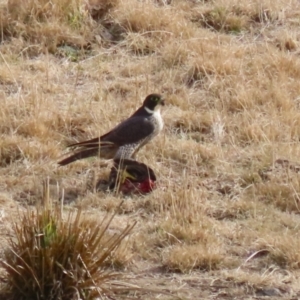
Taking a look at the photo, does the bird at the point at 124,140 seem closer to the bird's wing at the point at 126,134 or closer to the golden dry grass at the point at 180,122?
the bird's wing at the point at 126,134

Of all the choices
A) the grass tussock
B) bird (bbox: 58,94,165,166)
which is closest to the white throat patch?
bird (bbox: 58,94,165,166)

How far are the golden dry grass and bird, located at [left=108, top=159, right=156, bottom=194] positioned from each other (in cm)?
11

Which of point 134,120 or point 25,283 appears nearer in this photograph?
point 25,283

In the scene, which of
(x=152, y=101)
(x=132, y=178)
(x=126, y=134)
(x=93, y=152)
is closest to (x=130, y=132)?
(x=126, y=134)

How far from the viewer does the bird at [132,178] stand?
8.11 meters

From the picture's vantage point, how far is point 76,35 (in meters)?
10.9

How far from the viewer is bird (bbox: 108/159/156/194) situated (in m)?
8.11

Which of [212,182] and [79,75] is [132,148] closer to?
[212,182]

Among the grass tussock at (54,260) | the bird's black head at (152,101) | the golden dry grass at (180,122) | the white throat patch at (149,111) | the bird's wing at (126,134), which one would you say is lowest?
the golden dry grass at (180,122)

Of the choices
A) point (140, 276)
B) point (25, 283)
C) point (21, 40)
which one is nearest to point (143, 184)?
point (140, 276)

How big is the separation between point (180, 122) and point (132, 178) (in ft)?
4.69

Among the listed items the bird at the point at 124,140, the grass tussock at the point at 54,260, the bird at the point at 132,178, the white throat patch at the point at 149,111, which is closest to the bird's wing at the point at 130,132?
the bird at the point at 124,140

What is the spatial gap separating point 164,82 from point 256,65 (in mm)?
880

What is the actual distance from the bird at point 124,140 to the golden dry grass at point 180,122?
136mm
